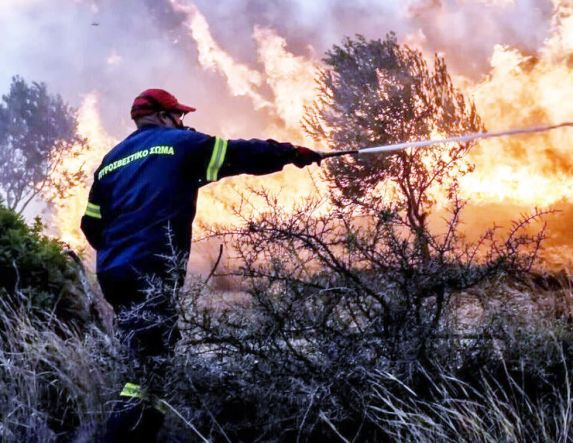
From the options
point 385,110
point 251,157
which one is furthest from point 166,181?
point 385,110

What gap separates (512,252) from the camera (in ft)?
11.5

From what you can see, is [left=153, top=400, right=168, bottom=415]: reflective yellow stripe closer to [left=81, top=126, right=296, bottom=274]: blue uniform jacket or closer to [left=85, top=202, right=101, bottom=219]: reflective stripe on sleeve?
[left=81, top=126, right=296, bottom=274]: blue uniform jacket

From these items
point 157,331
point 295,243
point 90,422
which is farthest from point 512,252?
point 90,422

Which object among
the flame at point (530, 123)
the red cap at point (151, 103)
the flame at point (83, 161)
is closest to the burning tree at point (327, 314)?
the red cap at point (151, 103)

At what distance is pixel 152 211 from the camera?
3781 millimetres

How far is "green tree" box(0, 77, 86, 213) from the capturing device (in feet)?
79.9

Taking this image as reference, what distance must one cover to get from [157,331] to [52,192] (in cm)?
2220

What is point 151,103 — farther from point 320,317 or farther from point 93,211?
point 320,317

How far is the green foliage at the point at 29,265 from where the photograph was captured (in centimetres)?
496

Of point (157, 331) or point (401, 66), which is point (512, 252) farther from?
point (401, 66)

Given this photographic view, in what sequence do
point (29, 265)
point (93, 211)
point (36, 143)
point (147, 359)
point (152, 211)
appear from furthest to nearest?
point (36, 143), point (29, 265), point (93, 211), point (152, 211), point (147, 359)

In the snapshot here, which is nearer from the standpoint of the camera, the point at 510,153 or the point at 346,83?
the point at 510,153

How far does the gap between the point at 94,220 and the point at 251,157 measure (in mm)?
1046

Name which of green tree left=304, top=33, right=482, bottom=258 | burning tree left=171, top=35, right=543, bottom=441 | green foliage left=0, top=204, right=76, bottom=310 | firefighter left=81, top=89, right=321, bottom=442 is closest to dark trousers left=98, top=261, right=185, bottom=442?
firefighter left=81, top=89, right=321, bottom=442
